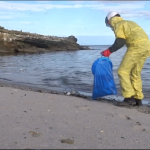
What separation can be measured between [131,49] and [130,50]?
0.03 meters

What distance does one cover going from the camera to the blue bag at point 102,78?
21.1 feet

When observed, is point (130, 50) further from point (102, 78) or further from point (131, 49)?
point (102, 78)

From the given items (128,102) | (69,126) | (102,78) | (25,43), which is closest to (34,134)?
(69,126)

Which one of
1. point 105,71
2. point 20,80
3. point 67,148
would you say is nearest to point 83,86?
point 20,80

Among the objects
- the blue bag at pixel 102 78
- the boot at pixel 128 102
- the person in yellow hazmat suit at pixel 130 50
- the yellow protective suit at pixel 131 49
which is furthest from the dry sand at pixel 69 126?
the blue bag at pixel 102 78

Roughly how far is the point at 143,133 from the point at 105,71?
2690 millimetres

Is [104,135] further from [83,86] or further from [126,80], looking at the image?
[83,86]

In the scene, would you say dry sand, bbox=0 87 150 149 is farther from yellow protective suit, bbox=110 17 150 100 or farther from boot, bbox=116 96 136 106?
yellow protective suit, bbox=110 17 150 100

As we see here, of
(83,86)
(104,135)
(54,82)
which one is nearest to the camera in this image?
(104,135)

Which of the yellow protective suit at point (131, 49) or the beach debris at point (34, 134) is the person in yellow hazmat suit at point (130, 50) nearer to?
the yellow protective suit at point (131, 49)

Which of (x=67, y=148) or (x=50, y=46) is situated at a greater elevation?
(x=67, y=148)

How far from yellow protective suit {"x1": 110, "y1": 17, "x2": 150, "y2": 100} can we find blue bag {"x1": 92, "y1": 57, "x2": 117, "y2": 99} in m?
0.62

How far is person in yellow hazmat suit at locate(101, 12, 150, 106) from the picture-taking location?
5680 millimetres

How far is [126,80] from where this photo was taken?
19.2 feet
